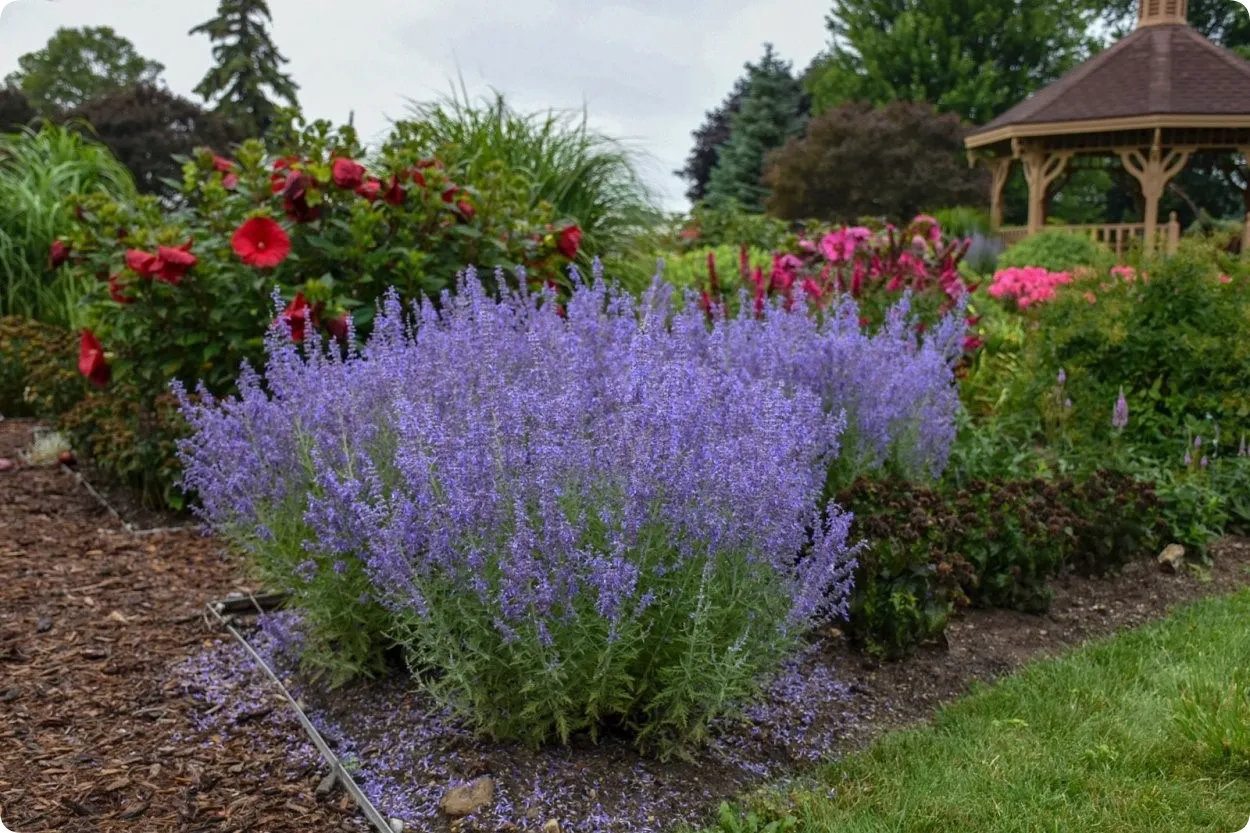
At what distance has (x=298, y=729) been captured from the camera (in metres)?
2.99

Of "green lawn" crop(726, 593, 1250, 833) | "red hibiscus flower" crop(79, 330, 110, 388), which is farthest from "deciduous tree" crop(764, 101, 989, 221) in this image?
"green lawn" crop(726, 593, 1250, 833)

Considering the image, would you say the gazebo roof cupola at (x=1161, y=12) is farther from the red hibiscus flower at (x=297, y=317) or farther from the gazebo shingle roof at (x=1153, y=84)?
the red hibiscus flower at (x=297, y=317)

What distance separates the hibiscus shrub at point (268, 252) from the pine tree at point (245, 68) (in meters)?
0.77

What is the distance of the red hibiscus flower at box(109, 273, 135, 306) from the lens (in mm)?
4852

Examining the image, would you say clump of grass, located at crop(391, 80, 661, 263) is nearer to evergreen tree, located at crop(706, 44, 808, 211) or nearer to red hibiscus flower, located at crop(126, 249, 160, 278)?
red hibiscus flower, located at crop(126, 249, 160, 278)

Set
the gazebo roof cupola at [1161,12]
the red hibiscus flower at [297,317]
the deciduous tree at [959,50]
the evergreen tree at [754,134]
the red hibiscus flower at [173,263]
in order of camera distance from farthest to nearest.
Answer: the evergreen tree at [754,134] < the deciduous tree at [959,50] < the gazebo roof cupola at [1161,12] < the red hibiscus flower at [173,263] < the red hibiscus flower at [297,317]

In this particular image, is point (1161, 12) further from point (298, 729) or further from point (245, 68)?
point (298, 729)

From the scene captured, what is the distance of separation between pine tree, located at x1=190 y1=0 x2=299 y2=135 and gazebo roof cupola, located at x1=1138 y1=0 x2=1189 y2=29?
15.7 metres

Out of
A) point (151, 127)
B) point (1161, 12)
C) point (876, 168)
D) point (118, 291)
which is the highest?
point (1161, 12)

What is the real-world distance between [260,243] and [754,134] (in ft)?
89.7

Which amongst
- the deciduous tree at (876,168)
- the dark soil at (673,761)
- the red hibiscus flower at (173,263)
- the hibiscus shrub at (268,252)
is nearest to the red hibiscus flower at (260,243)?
the hibiscus shrub at (268,252)

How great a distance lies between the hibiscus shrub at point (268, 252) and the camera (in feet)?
15.7

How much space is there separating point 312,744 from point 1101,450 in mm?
3798

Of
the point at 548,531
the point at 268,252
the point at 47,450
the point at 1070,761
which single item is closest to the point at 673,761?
the point at 548,531
